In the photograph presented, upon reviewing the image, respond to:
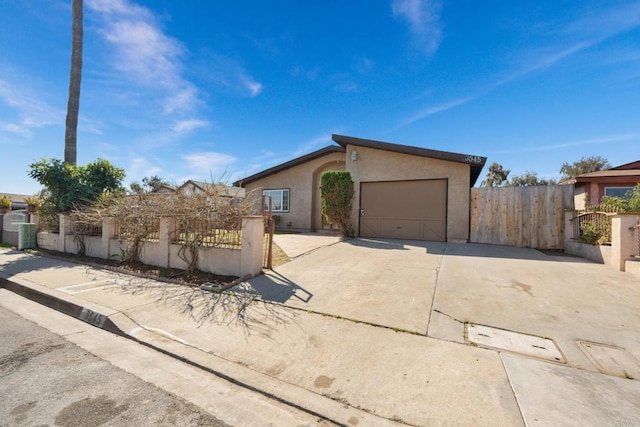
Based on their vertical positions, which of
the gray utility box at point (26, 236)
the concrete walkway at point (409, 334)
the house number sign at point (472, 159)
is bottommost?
the concrete walkway at point (409, 334)

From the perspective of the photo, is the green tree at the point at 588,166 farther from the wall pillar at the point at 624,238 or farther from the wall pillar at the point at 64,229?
the wall pillar at the point at 64,229

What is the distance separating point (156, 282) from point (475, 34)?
39.1 feet

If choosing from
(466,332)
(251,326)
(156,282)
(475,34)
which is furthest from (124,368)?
(475,34)

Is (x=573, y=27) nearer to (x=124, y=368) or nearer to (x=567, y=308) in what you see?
(x=567, y=308)

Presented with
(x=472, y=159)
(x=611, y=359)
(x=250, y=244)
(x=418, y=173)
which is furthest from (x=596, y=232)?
(x=250, y=244)

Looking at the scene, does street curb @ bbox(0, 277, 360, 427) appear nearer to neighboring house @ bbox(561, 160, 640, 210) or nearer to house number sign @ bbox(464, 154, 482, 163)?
house number sign @ bbox(464, 154, 482, 163)

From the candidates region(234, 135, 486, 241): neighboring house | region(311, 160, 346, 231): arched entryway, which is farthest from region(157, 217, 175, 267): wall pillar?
region(311, 160, 346, 231): arched entryway

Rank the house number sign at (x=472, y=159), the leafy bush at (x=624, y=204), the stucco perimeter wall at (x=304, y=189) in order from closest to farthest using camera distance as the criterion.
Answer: the leafy bush at (x=624, y=204), the house number sign at (x=472, y=159), the stucco perimeter wall at (x=304, y=189)

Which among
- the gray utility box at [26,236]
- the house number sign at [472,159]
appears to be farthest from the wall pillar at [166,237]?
the house number sign at [472,159]

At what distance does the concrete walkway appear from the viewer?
226 centimetres

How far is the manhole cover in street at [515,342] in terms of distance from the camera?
9.69 feet

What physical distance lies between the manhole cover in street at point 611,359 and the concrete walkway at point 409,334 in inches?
0.6

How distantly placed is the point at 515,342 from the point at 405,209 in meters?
8.37

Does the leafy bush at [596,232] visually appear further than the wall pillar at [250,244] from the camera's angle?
Yes
